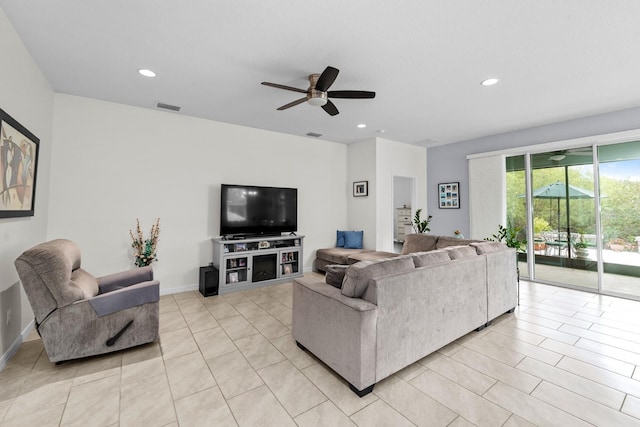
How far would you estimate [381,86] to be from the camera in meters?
3.29

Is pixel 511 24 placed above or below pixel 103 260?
above

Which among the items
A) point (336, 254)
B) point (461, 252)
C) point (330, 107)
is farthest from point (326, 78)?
point (336, 254)

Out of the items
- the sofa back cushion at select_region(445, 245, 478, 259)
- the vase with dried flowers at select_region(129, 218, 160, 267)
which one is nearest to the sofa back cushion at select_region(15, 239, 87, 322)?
the vase with dried flowers at select_region(129, 218, 160, 267)

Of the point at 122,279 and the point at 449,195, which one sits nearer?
the point at 122,279

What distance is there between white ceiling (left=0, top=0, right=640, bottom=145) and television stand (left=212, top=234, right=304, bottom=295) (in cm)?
209

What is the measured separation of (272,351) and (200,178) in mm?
3045

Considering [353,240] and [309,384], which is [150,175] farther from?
[353,240]

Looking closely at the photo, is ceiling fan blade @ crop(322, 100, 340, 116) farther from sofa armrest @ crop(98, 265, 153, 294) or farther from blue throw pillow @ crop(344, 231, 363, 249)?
blue throw pillow @ crop(344, 231, 363, 249)

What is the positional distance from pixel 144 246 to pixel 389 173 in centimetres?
459

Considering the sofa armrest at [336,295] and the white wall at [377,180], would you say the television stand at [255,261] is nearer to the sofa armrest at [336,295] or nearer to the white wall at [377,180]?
the white wall at [377,180]

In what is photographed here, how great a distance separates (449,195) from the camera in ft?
20.1

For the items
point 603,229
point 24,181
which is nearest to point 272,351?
point 24,181

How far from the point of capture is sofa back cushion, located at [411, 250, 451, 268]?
2.40 metres

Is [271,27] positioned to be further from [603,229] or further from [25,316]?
[603,229]
